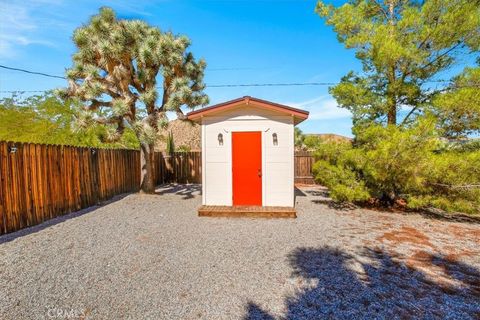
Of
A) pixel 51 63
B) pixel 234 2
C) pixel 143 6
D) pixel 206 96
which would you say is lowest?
pixel 206 96

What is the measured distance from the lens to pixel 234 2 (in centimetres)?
1188

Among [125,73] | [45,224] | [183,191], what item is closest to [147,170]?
[183,191]

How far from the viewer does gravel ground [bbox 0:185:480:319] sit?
8.46ft

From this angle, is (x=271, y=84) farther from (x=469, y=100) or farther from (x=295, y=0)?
(x=469, y=100)

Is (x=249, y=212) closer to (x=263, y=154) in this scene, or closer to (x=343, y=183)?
(x=263, y=154)

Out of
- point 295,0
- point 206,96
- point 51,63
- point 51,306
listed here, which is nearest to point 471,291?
point 51,306

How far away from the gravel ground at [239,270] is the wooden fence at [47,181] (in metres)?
0.42

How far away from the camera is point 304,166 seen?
14062 millimetres

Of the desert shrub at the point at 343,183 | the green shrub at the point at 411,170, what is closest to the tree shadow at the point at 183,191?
the desert shrub at the point at 343,183

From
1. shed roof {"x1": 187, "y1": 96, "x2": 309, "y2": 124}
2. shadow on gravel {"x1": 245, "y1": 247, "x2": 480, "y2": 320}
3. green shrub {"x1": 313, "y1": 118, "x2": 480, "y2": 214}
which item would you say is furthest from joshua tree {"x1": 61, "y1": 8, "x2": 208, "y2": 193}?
shadow on gravel {"x1": 245, "y1": 247, "x2": 480, "y2": 320}

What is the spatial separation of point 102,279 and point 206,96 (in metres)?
8.18

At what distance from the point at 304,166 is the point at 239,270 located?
37.0 ft

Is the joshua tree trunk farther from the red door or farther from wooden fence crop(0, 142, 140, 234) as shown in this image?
the red door

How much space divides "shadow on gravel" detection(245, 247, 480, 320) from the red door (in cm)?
313
